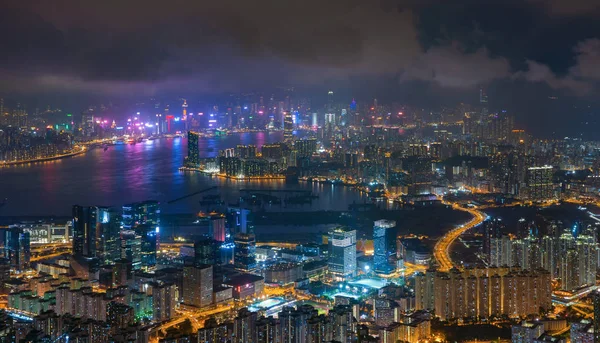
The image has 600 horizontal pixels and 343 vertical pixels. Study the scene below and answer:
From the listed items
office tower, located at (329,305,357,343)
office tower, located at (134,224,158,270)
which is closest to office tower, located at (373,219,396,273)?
office tower, located at (329,305,357,343)

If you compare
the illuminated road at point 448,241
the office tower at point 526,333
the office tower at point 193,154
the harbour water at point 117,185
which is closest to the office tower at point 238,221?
the harbour water at point 117,185

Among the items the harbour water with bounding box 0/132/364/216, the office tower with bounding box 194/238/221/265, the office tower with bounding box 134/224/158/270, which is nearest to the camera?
the office tower with bounding box 194/238/221/265

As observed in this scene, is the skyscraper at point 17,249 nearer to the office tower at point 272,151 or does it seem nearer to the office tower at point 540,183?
the office tower at point 272,151

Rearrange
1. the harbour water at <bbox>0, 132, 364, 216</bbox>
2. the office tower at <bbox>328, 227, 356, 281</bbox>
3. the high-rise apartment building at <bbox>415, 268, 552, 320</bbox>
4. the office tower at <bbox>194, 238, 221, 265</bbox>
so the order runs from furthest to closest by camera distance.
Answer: the harbour water at <bbox>0, 132, 364, 216</bbox> < the office tower at <bbox>328, 227, 356, 281</bbox> < the office tower at <bbox>194, 238, 221, 265</bbox> < the high-rise apartment building at <bbox>415, 268, 552, 320</bbox>

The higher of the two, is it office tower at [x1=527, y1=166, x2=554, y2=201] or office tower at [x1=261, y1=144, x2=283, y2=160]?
office tower at [x1=261, y1=144, x2=283, y2=160]

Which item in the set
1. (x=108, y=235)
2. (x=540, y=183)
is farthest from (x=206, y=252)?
(x=540, y=183)

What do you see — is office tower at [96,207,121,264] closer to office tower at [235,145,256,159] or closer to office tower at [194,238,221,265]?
office tower at [194,238,221,265]

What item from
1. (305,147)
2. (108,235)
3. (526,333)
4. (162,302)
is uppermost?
(305,147)

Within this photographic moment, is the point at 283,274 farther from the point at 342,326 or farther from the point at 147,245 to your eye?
the point at 342,326
